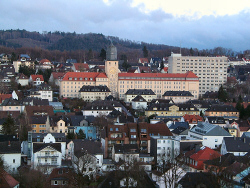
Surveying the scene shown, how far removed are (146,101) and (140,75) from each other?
11278 mm

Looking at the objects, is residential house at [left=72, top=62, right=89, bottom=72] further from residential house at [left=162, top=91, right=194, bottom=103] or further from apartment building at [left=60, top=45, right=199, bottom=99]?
residential house at [left=162, top=91, right=194, bottom=103]

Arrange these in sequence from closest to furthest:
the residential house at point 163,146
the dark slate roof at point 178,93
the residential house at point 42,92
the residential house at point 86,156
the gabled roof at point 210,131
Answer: the residential house at point 86,156, the residential house at point 163,146, the gabled roof at point 210,131, the residential house at point 42,92, the dark slate roof at point 178,93

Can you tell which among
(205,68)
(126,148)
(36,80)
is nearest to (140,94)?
(36,80)

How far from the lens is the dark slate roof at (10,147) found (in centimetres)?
4134

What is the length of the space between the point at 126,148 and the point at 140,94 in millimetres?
33608

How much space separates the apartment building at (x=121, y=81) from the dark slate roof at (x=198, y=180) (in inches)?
1821

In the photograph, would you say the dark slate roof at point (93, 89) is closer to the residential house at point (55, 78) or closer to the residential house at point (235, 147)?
the residential house at point (55, 78)

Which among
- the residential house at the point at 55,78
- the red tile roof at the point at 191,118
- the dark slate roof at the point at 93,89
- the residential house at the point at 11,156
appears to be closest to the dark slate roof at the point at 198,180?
the residential house at the point at 11,156

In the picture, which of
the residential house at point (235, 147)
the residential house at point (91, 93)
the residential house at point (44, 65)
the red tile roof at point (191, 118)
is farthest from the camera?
the residential house at point (44, 65)

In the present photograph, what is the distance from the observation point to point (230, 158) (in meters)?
39.0

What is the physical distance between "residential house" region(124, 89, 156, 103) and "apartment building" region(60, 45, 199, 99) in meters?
4.24

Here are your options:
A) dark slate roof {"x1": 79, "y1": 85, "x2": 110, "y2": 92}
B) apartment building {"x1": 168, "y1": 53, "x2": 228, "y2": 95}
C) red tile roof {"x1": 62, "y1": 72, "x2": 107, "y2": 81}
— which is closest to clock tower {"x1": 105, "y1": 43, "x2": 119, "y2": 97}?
red tile roof {"x1": 62, "y1": 72, "x2": 107, "y2": 81}

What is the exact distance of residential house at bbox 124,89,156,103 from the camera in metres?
78.2

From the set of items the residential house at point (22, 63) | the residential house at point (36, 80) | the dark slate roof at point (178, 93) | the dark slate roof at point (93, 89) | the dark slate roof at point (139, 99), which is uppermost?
the residential house at point (22, 63)
